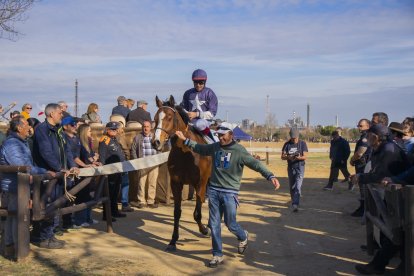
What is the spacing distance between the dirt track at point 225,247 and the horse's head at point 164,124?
180cm

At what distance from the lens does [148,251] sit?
808 cm

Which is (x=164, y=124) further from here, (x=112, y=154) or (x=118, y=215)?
(x=118, y=215)

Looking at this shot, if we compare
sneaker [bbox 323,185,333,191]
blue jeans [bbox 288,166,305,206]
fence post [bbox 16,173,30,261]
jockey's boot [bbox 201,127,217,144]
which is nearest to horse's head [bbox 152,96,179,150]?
jockey's boot [bbox 201,127,217,144]

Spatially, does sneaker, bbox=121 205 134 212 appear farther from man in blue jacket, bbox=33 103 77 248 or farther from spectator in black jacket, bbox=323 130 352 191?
spectator in black jacket, bbox=323 130 352 191

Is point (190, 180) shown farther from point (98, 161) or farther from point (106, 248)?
point (98, 161)

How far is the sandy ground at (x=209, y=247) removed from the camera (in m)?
7.02

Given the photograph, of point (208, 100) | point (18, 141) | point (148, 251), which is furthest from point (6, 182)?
point (208, 100)

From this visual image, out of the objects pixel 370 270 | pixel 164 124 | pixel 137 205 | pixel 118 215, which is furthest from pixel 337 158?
pixel 370 270

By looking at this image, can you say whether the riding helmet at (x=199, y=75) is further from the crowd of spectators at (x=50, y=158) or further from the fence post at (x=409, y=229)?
the fence post at (x=409, y=229)

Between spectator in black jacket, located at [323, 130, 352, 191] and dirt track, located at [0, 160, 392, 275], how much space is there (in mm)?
3634

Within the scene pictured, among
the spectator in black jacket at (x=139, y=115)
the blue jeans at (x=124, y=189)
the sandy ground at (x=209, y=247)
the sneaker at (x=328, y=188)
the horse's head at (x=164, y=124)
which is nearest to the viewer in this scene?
the sandy ground at (x=209, y=247)

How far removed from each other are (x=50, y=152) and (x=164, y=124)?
1861mm

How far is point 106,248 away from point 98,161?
2.80 meters

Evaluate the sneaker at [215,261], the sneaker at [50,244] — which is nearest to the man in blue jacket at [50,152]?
the sneaker at [50,244]
